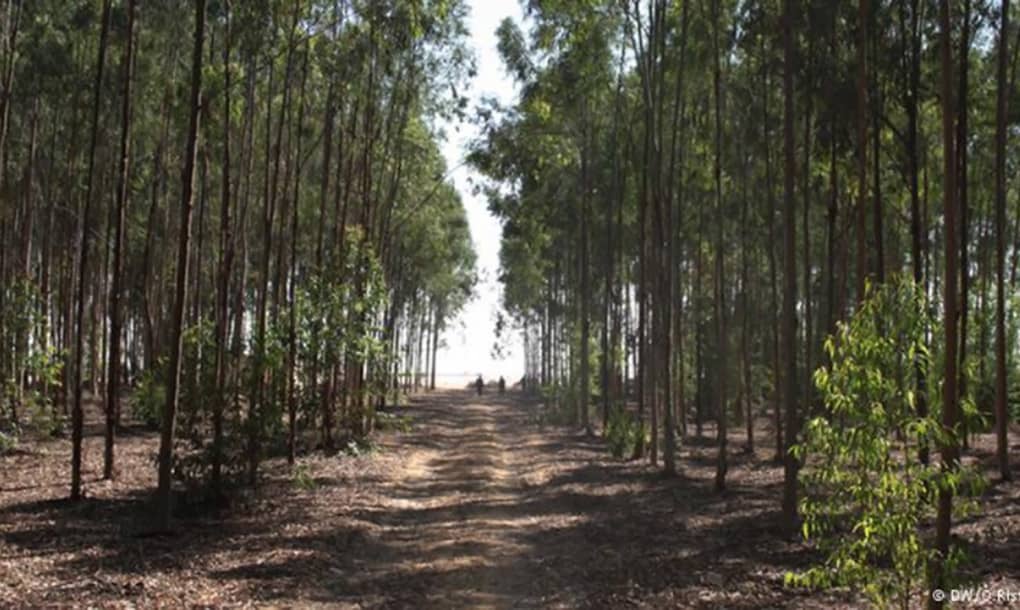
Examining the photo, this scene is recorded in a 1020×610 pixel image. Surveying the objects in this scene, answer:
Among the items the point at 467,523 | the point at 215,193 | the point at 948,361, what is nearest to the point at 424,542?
the point at 467,523

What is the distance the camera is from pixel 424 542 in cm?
1205

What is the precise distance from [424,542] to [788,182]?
6946mm

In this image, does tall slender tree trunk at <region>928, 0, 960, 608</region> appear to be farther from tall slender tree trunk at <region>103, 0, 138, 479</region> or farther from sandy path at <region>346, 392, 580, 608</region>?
tall slender tree trunk at <region>103, 0, 138, 479</region>

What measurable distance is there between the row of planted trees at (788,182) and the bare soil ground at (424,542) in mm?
1511

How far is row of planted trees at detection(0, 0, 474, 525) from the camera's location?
538 inches

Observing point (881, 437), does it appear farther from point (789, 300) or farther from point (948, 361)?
point (789, 300)

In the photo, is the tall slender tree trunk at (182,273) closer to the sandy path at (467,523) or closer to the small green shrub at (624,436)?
the sandy path at (467,523)

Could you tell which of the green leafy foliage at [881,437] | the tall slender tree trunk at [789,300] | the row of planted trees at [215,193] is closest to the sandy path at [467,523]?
the row of planted trees at [215,193]

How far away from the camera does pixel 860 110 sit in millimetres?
12477

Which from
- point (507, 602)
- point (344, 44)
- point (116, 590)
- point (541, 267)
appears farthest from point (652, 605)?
point (541, 267)

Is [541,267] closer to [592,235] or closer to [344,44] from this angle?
[592,235]

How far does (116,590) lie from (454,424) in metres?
26.5

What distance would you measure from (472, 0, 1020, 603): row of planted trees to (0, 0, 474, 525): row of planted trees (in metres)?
4.51

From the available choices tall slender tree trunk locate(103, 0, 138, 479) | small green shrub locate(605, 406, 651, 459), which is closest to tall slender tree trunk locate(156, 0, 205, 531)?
tall slender tree trunk locate(103, 0, 138, 479)
